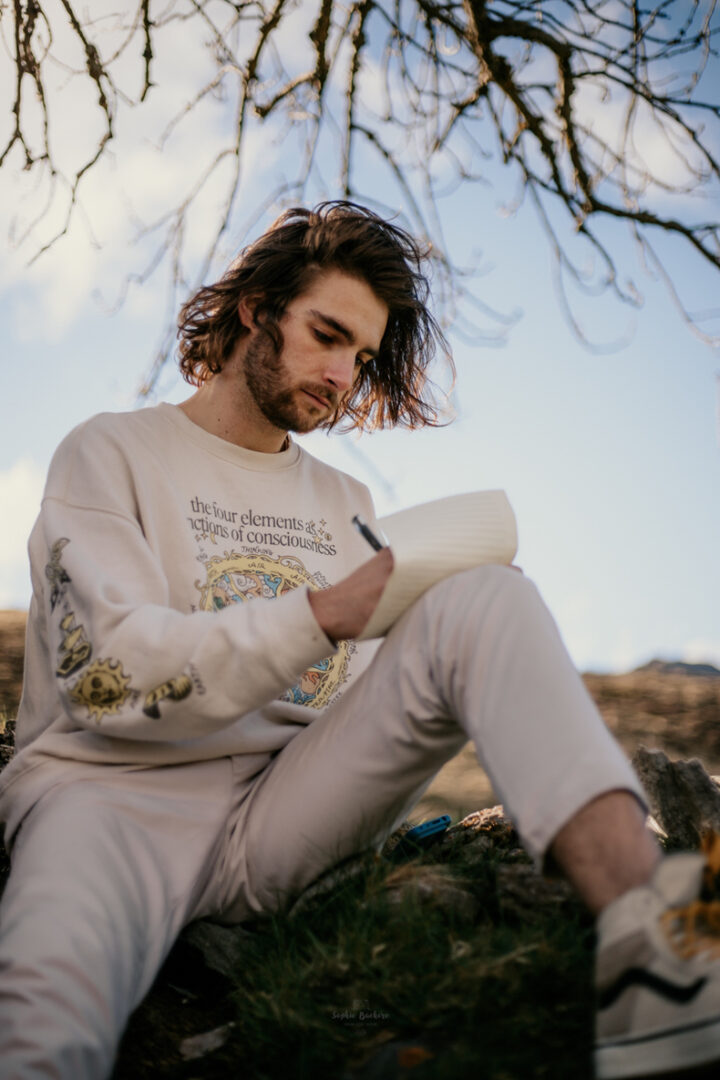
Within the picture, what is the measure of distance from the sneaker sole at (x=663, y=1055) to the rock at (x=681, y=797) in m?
1.50

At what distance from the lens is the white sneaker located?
1245 millimetres

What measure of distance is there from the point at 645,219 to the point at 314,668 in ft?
8.67

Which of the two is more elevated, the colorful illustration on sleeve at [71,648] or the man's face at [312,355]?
the man's face at [312,355]

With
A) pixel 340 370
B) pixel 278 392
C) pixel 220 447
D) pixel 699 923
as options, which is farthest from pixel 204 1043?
pixel 340 370

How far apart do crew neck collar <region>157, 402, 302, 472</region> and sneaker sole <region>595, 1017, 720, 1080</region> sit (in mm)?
1763

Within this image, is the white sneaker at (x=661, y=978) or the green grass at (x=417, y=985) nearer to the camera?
the white sneaker at (x=661, y=978)

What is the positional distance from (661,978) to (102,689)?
1.11 meters

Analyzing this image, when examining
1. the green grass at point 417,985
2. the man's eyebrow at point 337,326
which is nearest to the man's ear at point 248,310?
the man's eyebrow at point 337,326

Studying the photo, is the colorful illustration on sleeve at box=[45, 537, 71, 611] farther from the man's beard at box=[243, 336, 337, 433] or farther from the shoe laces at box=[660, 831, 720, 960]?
the shoe laces at box=[660, 831, 720, 960]

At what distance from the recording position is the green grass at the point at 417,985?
1505 mm

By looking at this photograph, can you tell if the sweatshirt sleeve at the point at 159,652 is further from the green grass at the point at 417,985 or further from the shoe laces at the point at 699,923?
the shoe laces at the point at 699,923

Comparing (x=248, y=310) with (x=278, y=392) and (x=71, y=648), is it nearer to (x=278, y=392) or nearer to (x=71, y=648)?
(x=278, y=392)

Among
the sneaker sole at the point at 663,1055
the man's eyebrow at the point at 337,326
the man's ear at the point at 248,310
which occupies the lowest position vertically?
the sneaker sole at the point at 663,1055

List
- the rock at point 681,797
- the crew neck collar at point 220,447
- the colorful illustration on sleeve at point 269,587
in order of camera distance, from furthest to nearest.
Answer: the rock at point 681,797, the crew neck collar at point 220,447, the colorful illustration on sleeve at point 269,587
